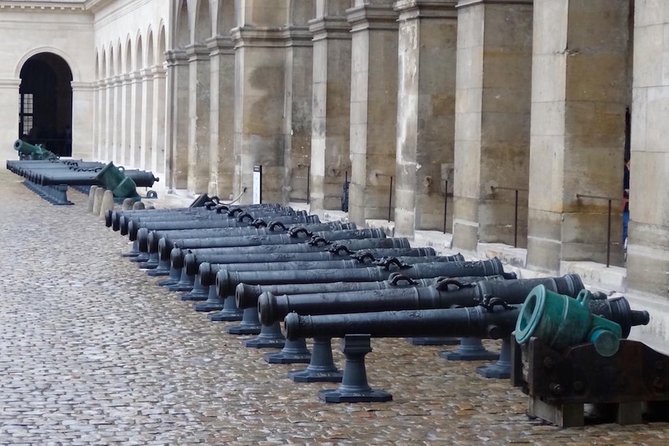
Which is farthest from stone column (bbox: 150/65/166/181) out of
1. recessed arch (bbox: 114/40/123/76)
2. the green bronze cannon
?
recessed arch (bbox: 114/40/123/76)

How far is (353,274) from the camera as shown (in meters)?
13.5

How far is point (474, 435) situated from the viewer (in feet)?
31.5

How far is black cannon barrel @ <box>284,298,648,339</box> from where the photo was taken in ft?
34.9

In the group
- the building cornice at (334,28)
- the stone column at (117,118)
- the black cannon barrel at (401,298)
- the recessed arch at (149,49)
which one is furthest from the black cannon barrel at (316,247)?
the stone column at (117,118)

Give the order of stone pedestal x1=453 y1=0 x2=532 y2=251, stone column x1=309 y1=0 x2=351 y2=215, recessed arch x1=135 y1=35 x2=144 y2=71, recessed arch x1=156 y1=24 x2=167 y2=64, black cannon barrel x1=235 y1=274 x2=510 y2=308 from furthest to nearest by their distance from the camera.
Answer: recessed arch x1=135 y1=35 x2=144 y2=71 → recessed arch x1=156 y1=24 x2=167 y2=64 → stone column x1=309 y1=0 x2=351 y2=215 → stone pedestal x1=453 y1=0 x2=532 y2=251 → black cannon barrel x1=235 y1=274 x2=510 y2=308

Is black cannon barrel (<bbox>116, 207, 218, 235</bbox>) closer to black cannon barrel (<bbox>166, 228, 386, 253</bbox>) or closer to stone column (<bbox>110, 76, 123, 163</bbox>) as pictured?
black cannon barrel (<bbox>166, 228, 386, 253</bbox>)

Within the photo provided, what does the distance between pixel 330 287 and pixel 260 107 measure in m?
17.1

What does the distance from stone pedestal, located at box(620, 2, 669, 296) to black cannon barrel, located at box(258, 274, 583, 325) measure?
1.15 m

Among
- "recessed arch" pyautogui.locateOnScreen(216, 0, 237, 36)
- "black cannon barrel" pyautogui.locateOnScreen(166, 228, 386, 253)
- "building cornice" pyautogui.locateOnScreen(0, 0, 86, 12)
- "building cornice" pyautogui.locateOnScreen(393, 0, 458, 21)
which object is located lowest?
"black cannon barrel" pyautogui.locateOnScreen(166, 228, 386, 253)

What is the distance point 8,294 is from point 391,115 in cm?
686

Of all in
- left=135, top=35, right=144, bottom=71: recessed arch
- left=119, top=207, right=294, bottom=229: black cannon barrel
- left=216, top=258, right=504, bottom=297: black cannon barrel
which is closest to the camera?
left=216, top=258, right=504, bottom=297: black cannon barrel

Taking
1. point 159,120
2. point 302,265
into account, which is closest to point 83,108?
point 159,120

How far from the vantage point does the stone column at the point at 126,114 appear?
52406 millimetres

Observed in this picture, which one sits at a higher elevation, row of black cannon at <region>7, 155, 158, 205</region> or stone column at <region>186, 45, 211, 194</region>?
stone column at <region>186, 45, 211, 194</region>
